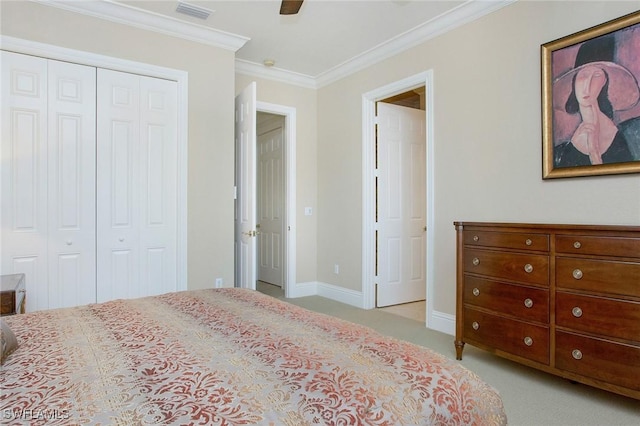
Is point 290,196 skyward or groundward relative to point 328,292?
skyward

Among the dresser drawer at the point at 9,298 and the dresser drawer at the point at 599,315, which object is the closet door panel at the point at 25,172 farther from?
the dresser drawer at the point at 599,315

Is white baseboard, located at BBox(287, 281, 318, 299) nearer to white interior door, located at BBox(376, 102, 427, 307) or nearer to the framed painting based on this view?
white interior door, located at BBox(376, 102, 427, 307)

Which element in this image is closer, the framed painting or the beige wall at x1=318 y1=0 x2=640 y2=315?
the framed painting

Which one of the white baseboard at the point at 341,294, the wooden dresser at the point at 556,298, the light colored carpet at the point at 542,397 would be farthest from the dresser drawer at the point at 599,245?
the white baseboard at the point at 341,294

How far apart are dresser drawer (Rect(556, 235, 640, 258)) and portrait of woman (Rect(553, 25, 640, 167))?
621 mm

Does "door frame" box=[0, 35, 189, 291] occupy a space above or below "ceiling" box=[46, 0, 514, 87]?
below

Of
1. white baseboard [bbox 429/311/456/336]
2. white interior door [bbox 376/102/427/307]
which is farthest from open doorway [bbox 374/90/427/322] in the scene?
white baseboard [bbox 429/311/456/336]

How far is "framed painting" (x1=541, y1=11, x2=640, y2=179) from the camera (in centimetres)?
A: 234

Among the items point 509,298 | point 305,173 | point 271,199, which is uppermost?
point 305,173

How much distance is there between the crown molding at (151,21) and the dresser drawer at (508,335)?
3.29 m

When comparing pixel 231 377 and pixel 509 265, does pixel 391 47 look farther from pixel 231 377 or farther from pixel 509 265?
pixel 231 377

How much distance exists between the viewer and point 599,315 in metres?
2.10

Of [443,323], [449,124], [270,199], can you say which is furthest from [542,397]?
[270,199]

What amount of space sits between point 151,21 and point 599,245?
Result: 3802 mm
